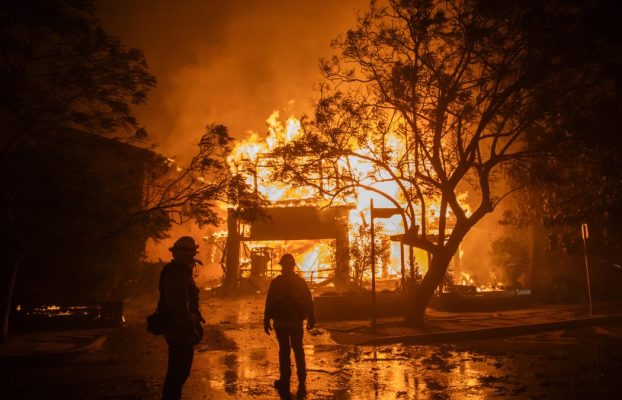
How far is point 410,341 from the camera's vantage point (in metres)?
11.1

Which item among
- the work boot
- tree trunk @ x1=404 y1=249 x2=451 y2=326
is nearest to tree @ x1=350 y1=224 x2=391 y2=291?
tree trunk @ x1=404 y1=249 x2=451 y2=326

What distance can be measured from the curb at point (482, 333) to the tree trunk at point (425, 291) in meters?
1.49

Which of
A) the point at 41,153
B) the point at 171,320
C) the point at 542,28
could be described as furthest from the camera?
the point at 542,28

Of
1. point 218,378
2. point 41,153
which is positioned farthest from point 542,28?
point 41,153

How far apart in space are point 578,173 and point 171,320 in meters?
16.9

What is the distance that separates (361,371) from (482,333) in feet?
17.5

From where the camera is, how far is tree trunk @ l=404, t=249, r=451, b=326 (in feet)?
42.6

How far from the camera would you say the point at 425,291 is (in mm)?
13031

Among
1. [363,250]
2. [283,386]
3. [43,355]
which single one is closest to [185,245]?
[283,386]

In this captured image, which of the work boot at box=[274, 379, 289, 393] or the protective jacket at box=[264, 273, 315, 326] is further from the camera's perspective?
the protective jacket at box=[264, 273, 315, 326]

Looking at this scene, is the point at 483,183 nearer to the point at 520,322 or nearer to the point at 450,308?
the point at 520,322

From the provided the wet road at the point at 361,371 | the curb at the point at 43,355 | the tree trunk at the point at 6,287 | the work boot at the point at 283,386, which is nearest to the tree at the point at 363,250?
the wet road at the point at 361,371

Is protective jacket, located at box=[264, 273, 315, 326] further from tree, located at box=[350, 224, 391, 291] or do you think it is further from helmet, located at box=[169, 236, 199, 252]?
tree, located at box=[350, 224, 391, 291]

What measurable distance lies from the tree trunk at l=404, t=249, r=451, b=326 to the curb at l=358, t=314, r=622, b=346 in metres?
1.49
